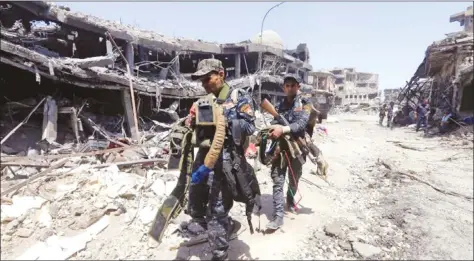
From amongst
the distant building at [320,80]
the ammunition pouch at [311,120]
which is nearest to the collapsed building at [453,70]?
the ammunition pouch at [311,120]

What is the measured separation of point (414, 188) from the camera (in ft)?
12.5

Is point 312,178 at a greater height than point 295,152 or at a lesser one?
lesser

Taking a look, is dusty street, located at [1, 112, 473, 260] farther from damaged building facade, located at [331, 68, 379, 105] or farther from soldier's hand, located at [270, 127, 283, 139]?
damaged building facade, located at [331, 68, 379, 105]

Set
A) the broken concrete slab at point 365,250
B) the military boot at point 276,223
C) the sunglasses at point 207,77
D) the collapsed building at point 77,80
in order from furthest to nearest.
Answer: the collapsed building at point 77,80 → the military boot at point 276,223 → the broken concrete slab at point 365,250 → the sunglasses at point 207,77

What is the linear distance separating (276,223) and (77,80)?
7469mm

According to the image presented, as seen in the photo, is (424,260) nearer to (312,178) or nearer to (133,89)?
(312,178)

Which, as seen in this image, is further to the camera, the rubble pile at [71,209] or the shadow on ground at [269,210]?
the shadow on ground at [269,210]

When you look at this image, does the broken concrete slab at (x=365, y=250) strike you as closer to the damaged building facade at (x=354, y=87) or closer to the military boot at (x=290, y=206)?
the military boot at (x=290, y=206)

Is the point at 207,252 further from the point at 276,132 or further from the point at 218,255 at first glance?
the point at 276,132

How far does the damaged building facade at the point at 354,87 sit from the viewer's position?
46.8m

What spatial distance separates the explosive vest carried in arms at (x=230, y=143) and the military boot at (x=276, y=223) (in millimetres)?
669

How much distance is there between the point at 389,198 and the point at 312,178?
2.19 metres

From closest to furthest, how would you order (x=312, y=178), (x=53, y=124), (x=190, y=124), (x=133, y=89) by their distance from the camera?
(x=190, y=124)
(x=312, y=178)
(x=53, y=124)
(x=133, y=89)

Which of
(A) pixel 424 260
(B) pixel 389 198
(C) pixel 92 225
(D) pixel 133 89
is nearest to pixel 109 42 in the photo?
(D) pixel 133 89
